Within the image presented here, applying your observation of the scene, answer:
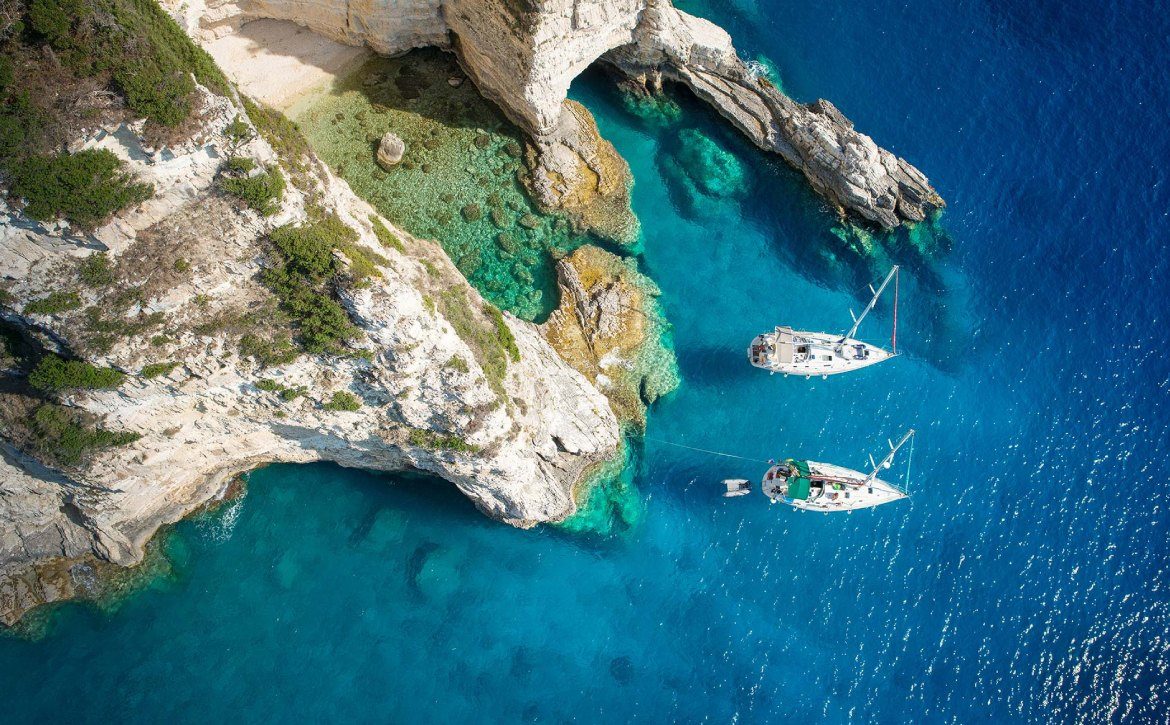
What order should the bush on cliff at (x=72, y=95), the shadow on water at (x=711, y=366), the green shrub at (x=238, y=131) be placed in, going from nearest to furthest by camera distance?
the bush on cliff at (x=72, y=95) → the green shrub at (x=238, y=131) → the shadow on water at (x=711, y=366)

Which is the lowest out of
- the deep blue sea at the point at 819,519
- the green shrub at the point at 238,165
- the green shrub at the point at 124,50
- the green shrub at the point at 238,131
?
the deep blue sea at the point at 819,519

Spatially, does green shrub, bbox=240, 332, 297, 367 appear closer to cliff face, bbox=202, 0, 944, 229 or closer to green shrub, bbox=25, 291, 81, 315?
green shrub, bbox=25, 291, 81, 315

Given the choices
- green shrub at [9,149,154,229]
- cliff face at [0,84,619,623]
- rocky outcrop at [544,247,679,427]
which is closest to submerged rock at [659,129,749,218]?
rocky outcrop at [544,247,679,427]

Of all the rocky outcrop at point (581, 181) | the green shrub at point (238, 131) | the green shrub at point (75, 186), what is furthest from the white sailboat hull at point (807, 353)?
the green shrub at point (75, 186)

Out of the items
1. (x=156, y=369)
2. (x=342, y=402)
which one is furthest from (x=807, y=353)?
(x=156, y=369)

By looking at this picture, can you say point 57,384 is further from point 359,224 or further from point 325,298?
point 359,224

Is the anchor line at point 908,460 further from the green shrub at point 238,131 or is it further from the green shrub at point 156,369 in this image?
the green shrub at point 156,369

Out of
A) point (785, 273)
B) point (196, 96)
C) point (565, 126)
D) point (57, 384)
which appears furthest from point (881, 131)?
point (57, 384)
